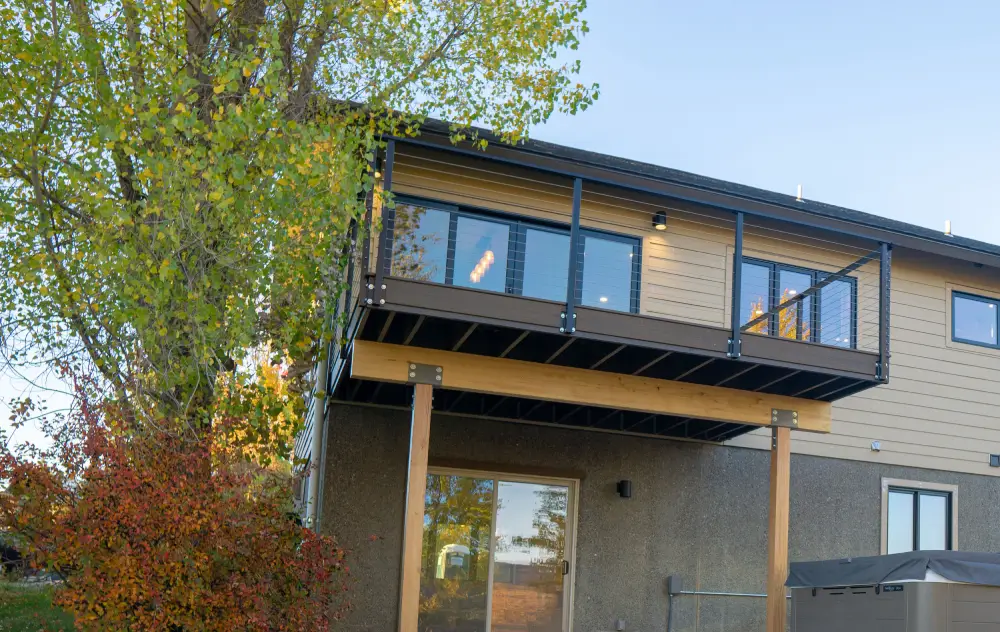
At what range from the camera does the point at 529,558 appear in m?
11.0

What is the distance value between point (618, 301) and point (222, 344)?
456 centimetres

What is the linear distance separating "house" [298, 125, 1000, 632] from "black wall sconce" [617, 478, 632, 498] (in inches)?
0.9

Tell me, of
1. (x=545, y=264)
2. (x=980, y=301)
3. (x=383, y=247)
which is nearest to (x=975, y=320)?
(x=980, y=301)

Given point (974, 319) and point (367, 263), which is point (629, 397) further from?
point (974, 319)

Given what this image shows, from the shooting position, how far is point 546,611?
10945 millimetres

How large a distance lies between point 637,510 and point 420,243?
13.3 ft

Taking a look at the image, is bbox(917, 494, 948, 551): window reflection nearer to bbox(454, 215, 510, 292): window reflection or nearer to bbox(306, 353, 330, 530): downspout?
bbox(454, 215, 510, 292): window reflection

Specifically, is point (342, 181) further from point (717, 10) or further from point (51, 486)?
point (717, 10)

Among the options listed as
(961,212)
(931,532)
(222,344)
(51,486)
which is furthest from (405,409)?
(961,212)

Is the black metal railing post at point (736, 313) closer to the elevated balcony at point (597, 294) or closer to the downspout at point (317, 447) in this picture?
the elevated balcony at point (597, 294)

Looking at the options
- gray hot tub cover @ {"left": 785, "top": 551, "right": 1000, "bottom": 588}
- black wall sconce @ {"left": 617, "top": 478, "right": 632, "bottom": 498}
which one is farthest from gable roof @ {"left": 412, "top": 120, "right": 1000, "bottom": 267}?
gray hot tub cover @ {"left": 785, "top": 551, "right": 1000, "bottom": 588}

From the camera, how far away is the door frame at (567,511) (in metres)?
10.8

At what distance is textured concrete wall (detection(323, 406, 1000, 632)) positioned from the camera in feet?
33.8

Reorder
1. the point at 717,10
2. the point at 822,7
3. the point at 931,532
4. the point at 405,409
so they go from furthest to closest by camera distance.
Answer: the point at 717,10
the point at 822,7
the point at 931,532
the point at 405,409
